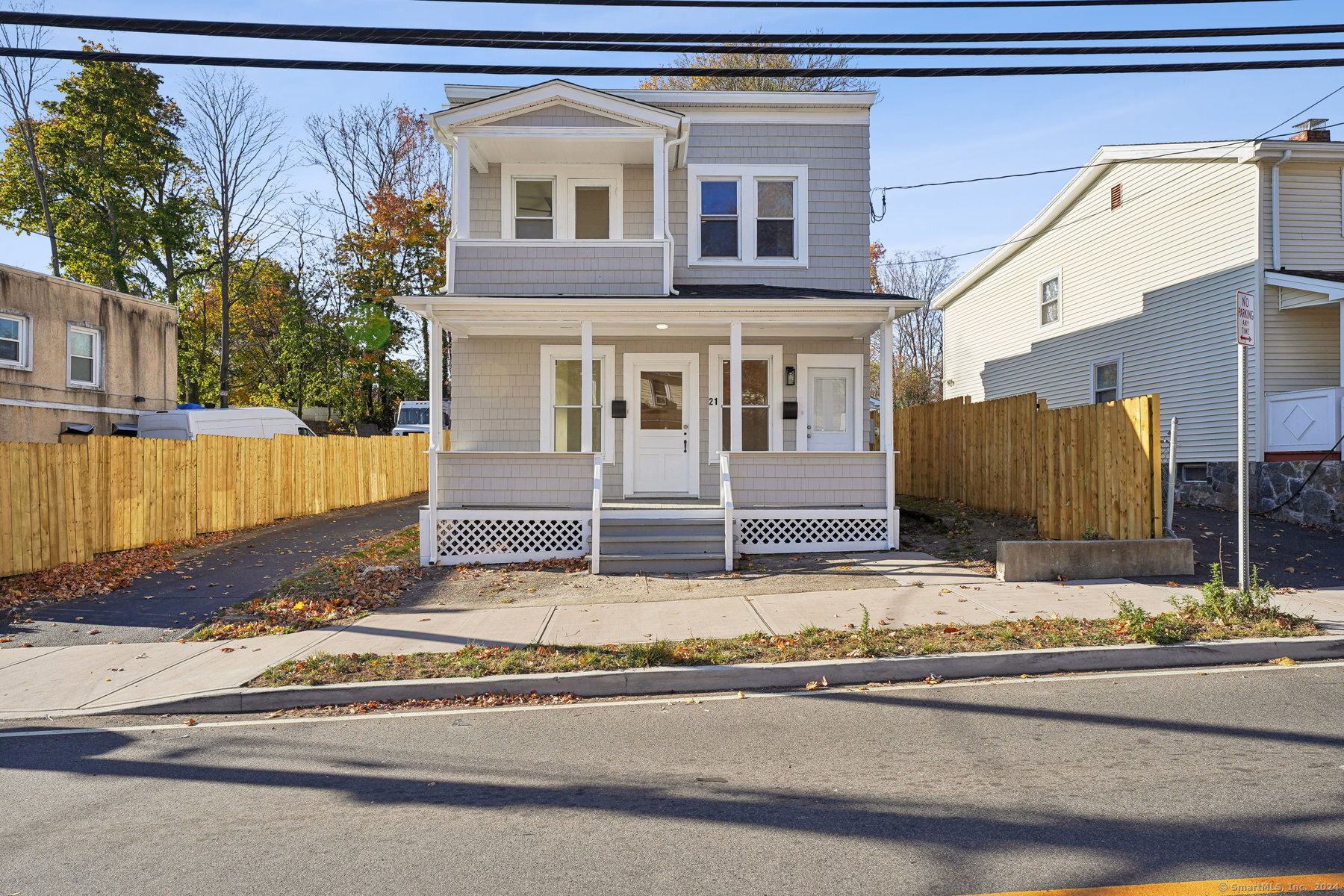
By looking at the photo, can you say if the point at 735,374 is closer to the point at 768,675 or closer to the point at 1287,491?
the point at 768,675

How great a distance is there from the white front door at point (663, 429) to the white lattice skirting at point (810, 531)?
2110mm

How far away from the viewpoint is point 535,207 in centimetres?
1431

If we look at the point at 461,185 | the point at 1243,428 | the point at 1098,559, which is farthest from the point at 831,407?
the point at 461,185

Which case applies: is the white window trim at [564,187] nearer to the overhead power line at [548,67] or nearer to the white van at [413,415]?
the overhead power line at [548,67]

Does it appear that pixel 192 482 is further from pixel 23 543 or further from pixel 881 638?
pixel 881 638

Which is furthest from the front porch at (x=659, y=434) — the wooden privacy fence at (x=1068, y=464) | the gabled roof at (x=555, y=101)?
the gabled roof at (x=555, y=101)

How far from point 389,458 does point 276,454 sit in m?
6.32

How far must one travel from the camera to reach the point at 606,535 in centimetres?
1141

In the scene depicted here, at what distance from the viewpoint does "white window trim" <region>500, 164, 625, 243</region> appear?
14.2 meters

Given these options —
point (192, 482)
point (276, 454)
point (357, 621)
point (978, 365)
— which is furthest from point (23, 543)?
point (978, 365)

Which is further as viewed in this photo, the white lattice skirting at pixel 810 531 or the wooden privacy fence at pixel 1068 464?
the white lattice skirting at pixel 810 531

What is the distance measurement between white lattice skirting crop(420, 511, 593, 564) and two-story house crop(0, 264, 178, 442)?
11.2 m

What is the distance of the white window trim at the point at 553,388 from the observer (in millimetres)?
13953

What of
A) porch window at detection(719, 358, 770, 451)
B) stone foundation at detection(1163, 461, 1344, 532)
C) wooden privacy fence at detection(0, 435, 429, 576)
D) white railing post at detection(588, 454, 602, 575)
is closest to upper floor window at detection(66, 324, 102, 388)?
wooden privacy fence at detection(0, 435, 429, 576)
